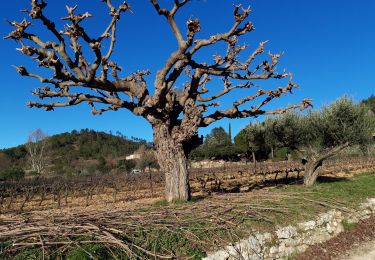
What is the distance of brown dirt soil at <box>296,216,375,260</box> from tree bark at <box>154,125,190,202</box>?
4.19 meters

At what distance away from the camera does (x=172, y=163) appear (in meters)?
11.5

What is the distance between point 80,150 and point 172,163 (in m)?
60.7

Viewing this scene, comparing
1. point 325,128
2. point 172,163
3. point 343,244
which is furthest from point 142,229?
point 325,128

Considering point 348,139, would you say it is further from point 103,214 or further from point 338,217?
point 103,214

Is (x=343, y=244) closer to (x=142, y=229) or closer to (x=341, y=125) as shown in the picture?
(x=142, y=229)

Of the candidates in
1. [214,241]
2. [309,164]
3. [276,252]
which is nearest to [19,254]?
[214,241]

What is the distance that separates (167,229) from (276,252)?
8.45 ft

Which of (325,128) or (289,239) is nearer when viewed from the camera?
(289,239)

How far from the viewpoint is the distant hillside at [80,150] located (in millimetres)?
60025

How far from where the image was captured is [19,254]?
17.9 ft

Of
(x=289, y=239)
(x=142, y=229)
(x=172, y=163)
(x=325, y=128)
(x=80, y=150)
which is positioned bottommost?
(x=289, y=239)

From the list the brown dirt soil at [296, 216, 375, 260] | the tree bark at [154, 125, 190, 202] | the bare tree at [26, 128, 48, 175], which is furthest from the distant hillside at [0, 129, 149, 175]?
the brown dirt soil at [296, 216, 375, 260]

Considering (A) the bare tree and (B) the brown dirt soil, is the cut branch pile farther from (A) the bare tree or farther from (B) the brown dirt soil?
(A) the bare tree

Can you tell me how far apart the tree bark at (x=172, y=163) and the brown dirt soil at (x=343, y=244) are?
419 cm
